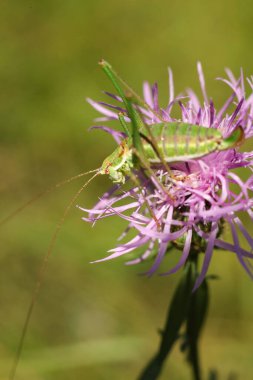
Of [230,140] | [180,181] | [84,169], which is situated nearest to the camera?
[230,140]

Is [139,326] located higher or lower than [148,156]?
lower

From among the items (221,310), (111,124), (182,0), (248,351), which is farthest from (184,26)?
(248,351)

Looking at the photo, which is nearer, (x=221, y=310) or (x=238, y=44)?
(x=221, y=310)

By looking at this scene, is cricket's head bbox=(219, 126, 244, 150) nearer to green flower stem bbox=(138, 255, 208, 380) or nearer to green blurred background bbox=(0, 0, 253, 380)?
green flower stem bbox=(138, 255, 208, 380)

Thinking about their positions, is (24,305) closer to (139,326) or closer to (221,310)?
(139,326)

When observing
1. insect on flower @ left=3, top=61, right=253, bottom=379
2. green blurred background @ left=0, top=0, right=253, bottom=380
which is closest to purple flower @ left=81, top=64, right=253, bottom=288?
insect on flower @ left=3, top=61, right=253, bottom=379

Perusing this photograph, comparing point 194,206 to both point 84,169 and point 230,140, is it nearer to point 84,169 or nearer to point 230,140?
point 230,140

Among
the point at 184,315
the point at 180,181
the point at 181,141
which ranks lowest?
the point at 184,315

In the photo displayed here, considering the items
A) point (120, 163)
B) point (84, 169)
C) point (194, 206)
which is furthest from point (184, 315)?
point (84, 169)
